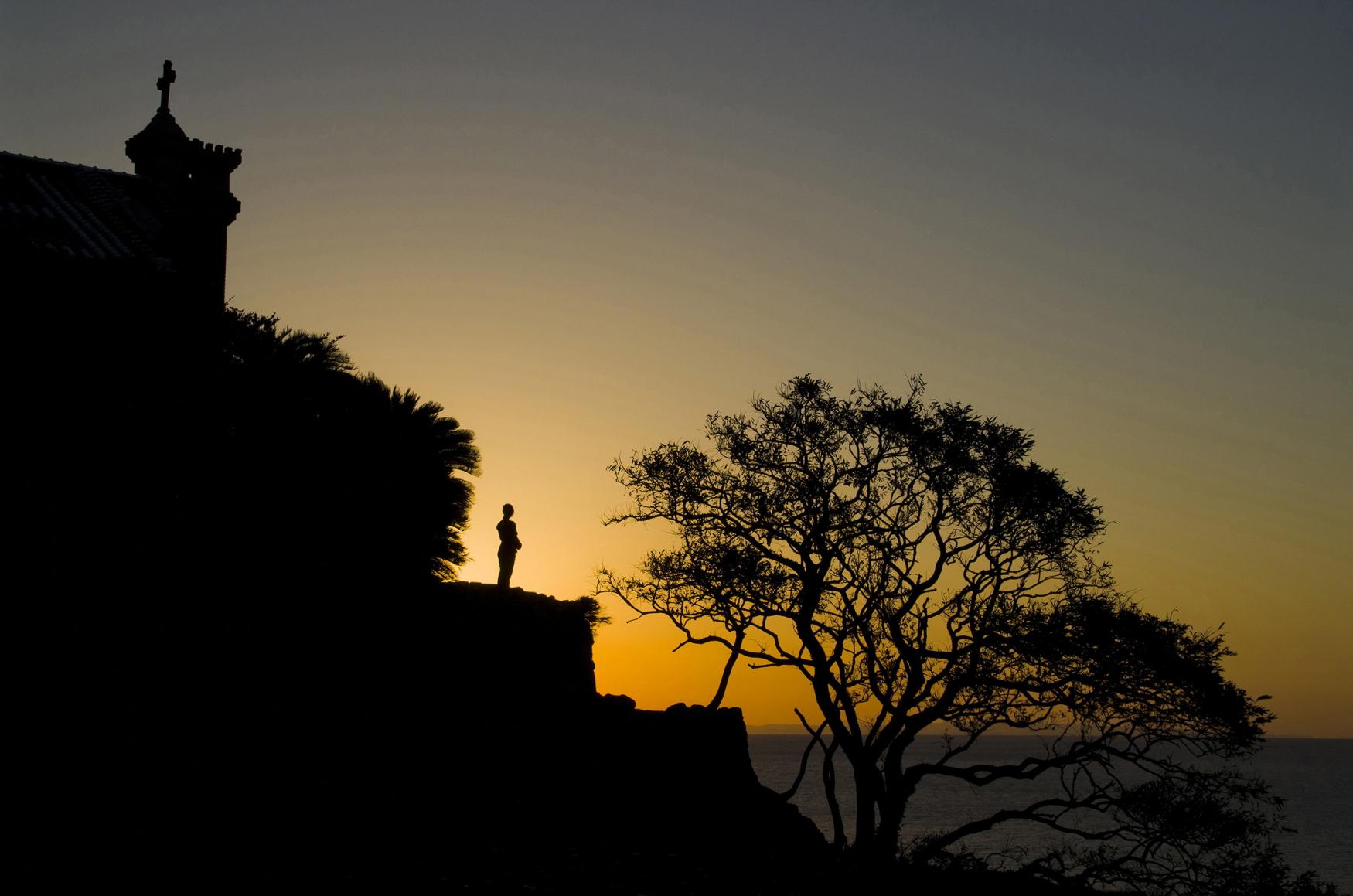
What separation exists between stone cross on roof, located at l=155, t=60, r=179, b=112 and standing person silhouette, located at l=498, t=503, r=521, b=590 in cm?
2723

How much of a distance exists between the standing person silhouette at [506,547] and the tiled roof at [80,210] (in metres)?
11.1

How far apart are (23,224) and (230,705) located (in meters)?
17.0

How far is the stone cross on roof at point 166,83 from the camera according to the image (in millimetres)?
44562

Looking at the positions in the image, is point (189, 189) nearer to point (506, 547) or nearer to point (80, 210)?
point (80, 210)

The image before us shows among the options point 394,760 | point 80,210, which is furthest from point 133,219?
point 394,760

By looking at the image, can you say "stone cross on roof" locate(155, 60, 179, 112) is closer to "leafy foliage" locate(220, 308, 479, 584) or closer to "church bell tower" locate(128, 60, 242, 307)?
"church bell tower" locate(128, 60, 242, 307)

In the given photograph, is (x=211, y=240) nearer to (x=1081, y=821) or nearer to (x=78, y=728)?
(x=78, y=728)

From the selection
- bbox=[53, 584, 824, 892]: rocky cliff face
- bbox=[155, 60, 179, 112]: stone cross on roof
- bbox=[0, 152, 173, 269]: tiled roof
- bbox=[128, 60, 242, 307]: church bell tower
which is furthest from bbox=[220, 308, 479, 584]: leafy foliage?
bbox=[155, 60, 179, 112]: stone cross on roof

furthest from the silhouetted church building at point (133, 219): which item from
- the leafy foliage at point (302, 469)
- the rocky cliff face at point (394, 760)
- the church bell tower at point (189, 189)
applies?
the rocky cliff face at point (394, 760)

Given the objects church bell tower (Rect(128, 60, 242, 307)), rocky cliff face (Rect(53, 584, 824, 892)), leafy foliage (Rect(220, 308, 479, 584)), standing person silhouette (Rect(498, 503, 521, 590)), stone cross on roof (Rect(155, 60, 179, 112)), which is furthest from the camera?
stone cross on roof (Rect(155, 60, 179, 112))

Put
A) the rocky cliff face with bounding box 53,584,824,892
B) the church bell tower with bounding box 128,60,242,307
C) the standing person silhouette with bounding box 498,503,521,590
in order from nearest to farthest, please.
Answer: the rocky cliff face with bounding box 53,584,824,892 → the standing person silhouette with bounding box 498,503,521,590 → the church bell tower with bounding box 128,60,242,307

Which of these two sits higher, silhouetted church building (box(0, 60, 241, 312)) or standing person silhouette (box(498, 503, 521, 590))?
silhouetted church building (box(0, 60, 241, 312))

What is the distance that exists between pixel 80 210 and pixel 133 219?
168 centimetres

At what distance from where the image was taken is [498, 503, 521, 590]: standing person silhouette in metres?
29.5
